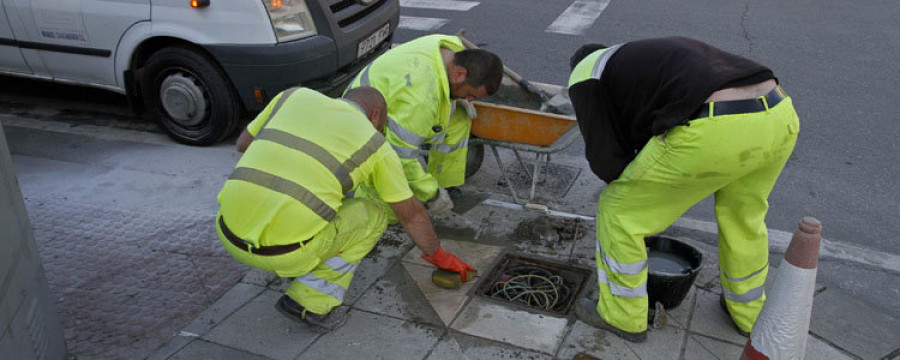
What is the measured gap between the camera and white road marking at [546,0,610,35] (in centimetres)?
908

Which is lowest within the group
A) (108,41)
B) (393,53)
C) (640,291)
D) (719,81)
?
(640,291)

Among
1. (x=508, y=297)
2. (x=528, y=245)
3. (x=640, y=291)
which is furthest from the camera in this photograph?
(x=528, y=245)

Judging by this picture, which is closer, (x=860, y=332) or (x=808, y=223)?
(x=808, y=223)

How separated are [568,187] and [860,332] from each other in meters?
2.14

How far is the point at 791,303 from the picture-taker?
8.95 feet

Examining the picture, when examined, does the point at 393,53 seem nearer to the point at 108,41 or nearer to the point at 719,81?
the point at 719,81

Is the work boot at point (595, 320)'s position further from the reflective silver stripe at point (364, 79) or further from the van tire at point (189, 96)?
the van tire at point (189, 96)

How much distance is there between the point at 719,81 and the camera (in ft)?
9.25

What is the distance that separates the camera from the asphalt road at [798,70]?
4.95m

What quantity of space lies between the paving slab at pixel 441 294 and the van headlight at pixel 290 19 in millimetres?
2245

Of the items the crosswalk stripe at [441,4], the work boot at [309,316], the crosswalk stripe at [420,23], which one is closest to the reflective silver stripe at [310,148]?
the work boot at [309,316]

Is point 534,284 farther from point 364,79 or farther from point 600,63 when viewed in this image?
point 364,79

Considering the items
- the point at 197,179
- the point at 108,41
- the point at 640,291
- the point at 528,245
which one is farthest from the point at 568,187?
the point at 108,41

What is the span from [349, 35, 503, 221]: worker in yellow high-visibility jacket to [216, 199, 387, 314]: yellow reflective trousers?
51 cm
